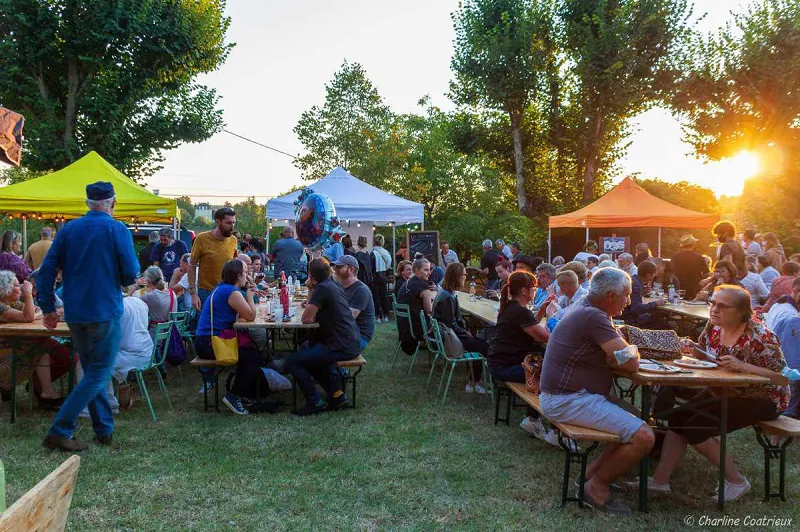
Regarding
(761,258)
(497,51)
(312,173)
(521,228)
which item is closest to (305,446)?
(761,258)

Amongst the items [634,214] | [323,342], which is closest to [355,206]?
[634,214]

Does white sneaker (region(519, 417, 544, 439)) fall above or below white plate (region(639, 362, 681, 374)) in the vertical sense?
below

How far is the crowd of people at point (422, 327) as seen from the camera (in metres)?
3.41

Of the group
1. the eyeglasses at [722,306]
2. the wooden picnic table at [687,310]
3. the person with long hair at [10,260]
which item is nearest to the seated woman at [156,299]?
the person with long hair at [10,260]

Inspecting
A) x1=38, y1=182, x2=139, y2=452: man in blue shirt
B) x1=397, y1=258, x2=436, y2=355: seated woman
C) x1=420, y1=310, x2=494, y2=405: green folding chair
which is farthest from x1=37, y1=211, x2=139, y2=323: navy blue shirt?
x1=397, y1=258, x2=436, y2=355: seated woman

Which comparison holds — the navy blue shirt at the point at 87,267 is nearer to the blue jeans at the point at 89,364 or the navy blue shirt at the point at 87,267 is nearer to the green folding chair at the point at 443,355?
the blue jeans at the point at 89,364

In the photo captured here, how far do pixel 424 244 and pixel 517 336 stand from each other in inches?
365

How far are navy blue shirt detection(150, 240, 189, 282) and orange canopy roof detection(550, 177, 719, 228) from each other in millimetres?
7842

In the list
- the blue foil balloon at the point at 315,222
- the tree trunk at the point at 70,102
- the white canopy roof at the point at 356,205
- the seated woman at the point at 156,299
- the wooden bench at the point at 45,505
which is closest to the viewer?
the wooden bench at the point at 45,505

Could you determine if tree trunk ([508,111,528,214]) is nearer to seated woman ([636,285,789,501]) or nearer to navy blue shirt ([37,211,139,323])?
seated woman ([636,285,789,501])

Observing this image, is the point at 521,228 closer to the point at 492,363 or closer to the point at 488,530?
the point at 492,363

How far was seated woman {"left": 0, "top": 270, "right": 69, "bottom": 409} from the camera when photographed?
16.0 ft

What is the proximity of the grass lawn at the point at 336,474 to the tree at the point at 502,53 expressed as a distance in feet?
50.5

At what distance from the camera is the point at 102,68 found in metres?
15.0
